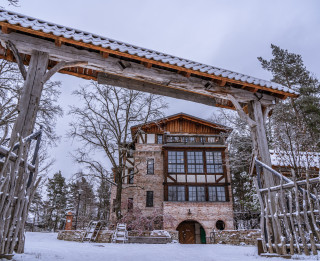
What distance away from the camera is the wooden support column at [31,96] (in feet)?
13.1

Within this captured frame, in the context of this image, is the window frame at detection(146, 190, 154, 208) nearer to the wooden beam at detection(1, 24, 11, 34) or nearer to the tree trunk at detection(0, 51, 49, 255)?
the tree trunk at detection(0, 51, 49, 255)

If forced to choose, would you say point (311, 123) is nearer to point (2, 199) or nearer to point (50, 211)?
point (2, 199)

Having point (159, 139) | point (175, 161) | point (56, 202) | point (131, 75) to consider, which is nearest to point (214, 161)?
point (175, 161)

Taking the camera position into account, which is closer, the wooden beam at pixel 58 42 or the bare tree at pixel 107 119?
the wooden beam at pixel 58 42

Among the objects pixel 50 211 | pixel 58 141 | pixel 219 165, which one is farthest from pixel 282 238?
pixel 50 211

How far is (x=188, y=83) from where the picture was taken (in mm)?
5828

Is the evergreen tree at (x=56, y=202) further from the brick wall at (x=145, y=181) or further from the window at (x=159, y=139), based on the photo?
the window at (x=159, y=139)

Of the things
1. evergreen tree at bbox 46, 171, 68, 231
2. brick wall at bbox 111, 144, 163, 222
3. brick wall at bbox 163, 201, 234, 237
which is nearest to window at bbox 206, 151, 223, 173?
brick wall at bbox 163, 201, 234, 237

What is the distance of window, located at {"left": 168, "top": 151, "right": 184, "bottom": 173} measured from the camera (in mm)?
20108

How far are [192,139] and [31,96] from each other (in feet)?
60.2

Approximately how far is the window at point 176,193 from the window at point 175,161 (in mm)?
1354

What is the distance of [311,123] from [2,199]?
20053 millimetres

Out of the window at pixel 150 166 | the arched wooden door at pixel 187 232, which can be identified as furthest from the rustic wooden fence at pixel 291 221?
the arched wooden door at pixel 187 232

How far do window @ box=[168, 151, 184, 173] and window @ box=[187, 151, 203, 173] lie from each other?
1.91 ft
